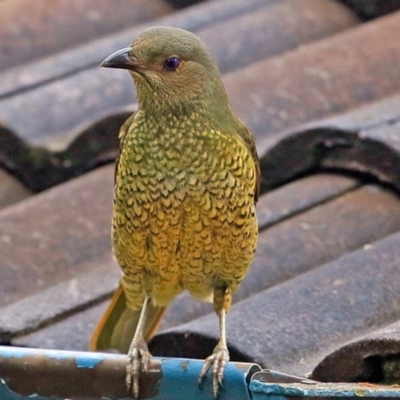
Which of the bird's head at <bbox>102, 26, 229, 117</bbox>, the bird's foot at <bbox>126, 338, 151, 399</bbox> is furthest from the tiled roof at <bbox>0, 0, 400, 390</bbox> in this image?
the bird's head at <bbox>102, 26, 229, 117</bbox>

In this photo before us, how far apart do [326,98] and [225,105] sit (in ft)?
2.91

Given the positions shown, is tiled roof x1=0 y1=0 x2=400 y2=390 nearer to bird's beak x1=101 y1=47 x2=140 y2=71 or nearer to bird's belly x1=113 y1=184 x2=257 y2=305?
bird's belly x1=113 y1=184 x2=257 y2=305

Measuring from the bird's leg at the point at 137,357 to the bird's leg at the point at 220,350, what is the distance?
14cm

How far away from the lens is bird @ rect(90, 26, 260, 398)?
289cm

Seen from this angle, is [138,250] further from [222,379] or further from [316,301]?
[222,379]

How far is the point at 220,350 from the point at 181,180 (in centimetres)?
44

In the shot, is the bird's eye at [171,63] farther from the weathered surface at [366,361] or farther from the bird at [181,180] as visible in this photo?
the weathered surface at [366,361]

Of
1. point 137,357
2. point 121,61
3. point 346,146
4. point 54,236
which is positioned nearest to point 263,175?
point 346,146

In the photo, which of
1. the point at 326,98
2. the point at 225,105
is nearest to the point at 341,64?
the point at 326,98

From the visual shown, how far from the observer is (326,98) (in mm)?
3879

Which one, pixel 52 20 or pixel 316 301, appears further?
pixel 52 20

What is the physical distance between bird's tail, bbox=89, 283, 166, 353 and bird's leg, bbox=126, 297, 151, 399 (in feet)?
0.08

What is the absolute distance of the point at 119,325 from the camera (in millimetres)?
3271

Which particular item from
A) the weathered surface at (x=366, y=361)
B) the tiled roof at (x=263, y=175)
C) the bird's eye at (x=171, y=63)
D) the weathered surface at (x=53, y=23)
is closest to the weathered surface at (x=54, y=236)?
the tiled roof at (x=263, y=175)
